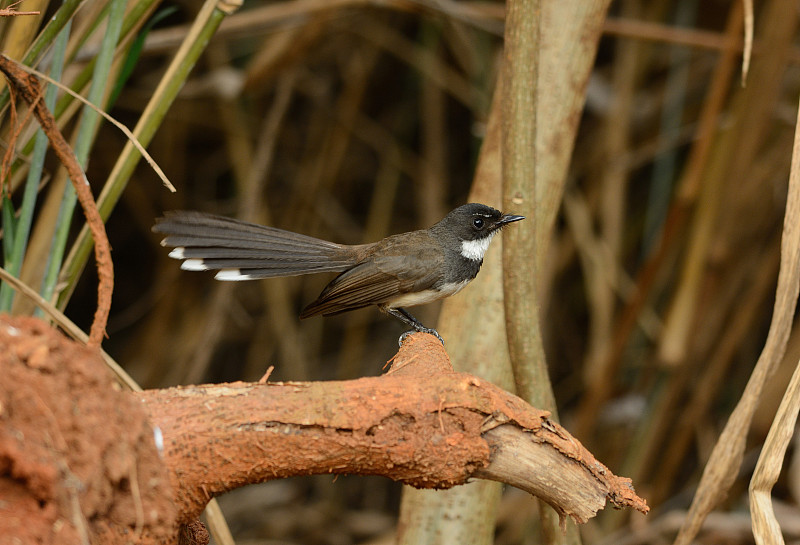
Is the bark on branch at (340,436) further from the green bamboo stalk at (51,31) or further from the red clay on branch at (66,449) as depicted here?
the green bamboo stalk at (51,31)

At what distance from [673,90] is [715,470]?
346cm

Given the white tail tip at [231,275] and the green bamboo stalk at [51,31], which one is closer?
the green bamboo stalk at [51,31]

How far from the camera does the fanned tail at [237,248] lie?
2.59 metres

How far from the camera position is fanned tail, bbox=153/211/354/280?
2.59 metres

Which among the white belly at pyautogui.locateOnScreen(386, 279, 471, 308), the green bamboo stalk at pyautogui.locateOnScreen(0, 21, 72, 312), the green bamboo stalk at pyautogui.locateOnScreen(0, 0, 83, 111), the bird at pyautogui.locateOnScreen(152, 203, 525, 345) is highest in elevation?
the green bamboo stalk at pyautogui.locateOnScreen(0, 0, 83, 111)

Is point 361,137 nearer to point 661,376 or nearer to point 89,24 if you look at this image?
point 661,376

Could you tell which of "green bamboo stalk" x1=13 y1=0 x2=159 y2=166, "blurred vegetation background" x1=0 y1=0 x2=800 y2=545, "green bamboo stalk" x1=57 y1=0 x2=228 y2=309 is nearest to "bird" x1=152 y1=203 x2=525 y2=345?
"green bamboo stalk" x1=57 y1=0 x2=228 y2=309

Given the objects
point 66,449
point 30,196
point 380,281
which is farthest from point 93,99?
point 380,281

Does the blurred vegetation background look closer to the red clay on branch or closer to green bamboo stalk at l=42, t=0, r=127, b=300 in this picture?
green bamboo stalk at l=42, t=0, r=127, b=300

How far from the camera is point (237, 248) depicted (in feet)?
9.34

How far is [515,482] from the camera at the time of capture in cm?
160

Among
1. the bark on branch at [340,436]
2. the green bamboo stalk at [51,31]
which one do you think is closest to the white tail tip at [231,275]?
the green bamboo stalk at [51,31]

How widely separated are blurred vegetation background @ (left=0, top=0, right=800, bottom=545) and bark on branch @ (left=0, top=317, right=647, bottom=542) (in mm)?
2338

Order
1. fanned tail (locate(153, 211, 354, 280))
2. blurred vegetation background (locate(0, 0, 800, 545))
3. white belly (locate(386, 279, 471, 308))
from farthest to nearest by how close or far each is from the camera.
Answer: blurred vegetation background (locate(0, 0, 800, 545))
white belly (locate(386, 279, 471, 308))
fanned tail (locate(153, 211, 354, 280))
